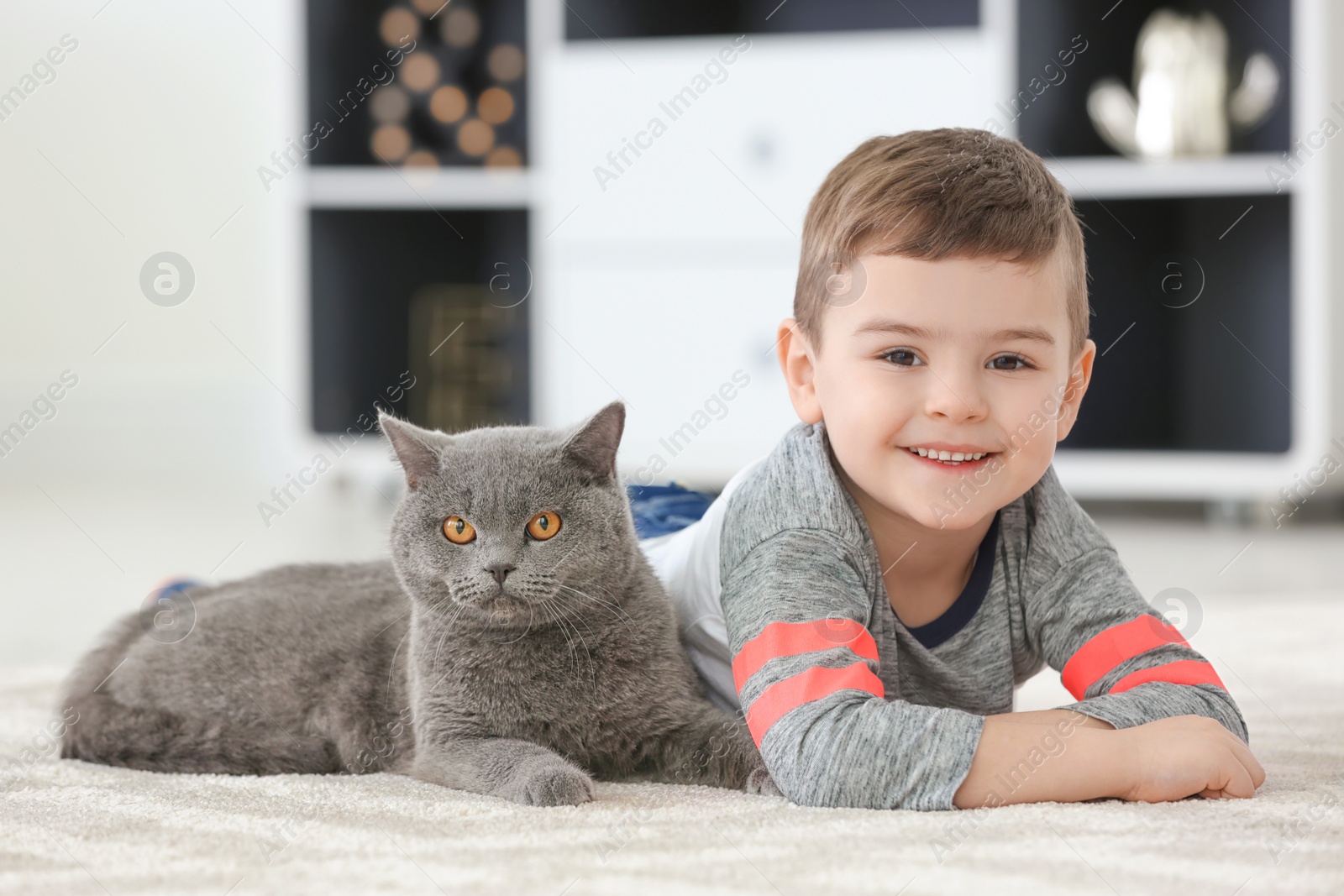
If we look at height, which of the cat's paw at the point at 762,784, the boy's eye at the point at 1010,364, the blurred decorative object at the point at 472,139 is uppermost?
the blurred decorative object at the point at 472,139

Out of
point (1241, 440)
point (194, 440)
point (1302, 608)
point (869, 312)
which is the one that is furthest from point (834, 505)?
point (194, 440)

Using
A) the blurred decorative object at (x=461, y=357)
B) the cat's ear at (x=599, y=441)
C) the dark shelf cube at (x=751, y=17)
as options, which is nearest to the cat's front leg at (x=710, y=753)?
the cat's ear at (x=599, y=441)

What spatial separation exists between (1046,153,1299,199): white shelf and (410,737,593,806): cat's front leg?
2.32 m

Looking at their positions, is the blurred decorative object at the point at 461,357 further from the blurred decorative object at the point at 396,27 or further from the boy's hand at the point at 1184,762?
the boy's hand at the point at 1184,762

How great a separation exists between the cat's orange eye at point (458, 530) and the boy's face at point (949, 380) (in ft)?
1.07

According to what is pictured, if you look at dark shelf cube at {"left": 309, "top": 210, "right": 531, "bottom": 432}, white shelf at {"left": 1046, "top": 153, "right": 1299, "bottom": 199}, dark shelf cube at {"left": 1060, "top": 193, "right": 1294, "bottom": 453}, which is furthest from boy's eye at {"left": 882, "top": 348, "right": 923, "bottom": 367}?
dark shelf cube at {"left": 309, "top": 210, "right": 531, "bottom": 432}

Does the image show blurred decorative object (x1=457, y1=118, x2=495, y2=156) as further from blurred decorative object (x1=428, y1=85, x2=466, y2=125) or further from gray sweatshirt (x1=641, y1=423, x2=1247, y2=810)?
gray sweatshirt (x1=641, y1=423, x2=1247, y2=810)

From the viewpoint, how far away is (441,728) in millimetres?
1072

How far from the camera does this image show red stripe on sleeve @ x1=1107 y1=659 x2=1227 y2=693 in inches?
40.7

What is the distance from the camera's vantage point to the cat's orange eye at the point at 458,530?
41.1 inches

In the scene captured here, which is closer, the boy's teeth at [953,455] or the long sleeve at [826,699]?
the long sleeve at [826,699]

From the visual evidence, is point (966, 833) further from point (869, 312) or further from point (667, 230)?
point (667, 230)

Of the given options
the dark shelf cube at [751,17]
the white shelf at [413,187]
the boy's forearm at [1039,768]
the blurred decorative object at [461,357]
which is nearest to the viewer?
the boy's forearm at [1039,768]

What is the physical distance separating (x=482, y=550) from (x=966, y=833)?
425 mm
